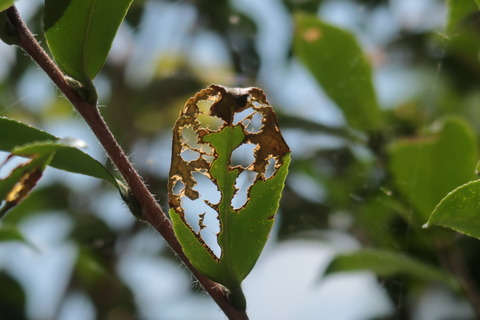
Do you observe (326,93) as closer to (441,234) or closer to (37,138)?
(441,234)

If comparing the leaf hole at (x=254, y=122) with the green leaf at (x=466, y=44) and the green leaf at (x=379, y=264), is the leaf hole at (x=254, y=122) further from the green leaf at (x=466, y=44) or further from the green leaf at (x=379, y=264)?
the green leaf at (x=466, y=44)

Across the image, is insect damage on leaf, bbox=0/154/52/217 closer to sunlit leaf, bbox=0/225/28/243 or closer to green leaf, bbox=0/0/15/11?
green leaf, bbox=0/0/15/11

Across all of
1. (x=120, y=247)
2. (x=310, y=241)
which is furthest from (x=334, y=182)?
(x=120, y=247)

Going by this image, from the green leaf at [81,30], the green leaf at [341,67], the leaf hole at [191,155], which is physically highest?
the green leaf at [81,30]

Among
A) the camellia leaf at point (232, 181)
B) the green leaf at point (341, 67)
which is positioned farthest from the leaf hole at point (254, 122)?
the green leaf at point (341, 67)

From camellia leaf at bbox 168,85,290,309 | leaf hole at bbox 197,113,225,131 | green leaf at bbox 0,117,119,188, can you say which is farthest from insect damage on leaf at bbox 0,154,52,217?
leaf hole at bbox 197,113,225,131

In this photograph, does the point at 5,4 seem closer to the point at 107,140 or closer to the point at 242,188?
the point at 107,140
